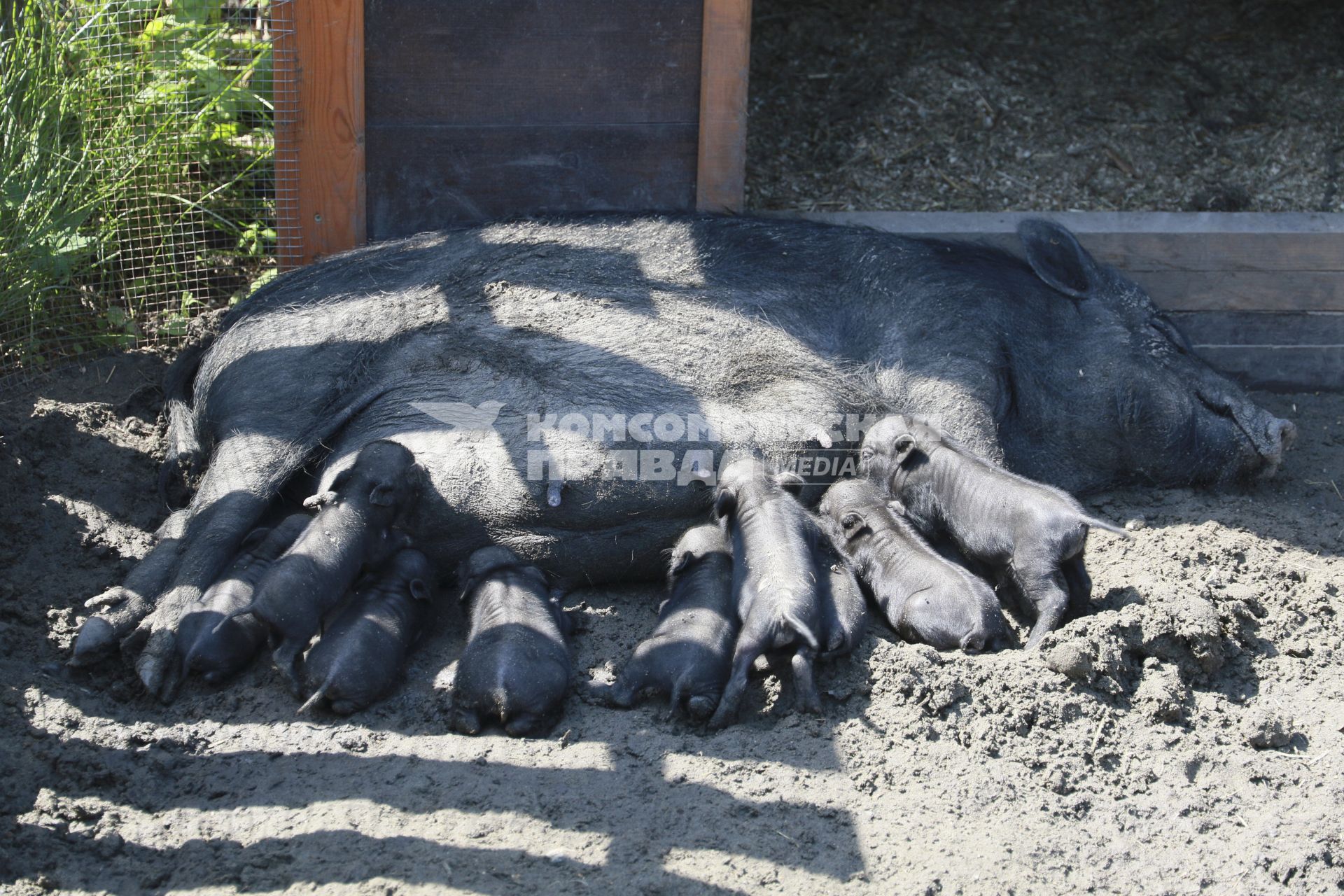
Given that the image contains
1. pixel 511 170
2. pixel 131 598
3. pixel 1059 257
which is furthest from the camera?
pixel 511 170

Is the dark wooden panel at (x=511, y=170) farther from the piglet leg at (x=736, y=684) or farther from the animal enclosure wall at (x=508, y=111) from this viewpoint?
the piglet leg at (x=736, y=684)

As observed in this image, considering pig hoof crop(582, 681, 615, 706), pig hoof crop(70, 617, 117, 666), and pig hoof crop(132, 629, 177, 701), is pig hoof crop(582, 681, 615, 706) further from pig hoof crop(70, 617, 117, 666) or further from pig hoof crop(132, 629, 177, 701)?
pig hoof crop(70, 617, 117, 666)

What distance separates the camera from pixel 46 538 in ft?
12.8

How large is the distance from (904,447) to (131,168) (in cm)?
331

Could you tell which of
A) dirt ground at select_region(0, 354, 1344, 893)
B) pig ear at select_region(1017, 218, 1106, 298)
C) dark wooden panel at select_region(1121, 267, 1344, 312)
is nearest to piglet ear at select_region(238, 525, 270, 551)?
dirt ground at select_region(0, 354, 1344, 893)

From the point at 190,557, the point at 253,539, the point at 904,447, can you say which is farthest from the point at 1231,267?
the point at 190,557

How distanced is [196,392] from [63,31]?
2018 millimetres

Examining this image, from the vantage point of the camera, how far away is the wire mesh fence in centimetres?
473

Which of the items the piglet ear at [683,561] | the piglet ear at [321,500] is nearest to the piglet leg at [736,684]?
the piglet ear at [683,561]

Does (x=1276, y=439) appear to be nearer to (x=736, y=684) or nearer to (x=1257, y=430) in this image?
(x=1257, y=430)

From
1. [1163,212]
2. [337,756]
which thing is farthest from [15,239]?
[1163,212]

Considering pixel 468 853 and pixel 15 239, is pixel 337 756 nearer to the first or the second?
pixel 468 853

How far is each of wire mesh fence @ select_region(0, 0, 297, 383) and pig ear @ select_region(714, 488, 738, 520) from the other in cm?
218

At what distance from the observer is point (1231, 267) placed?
4996 mm
